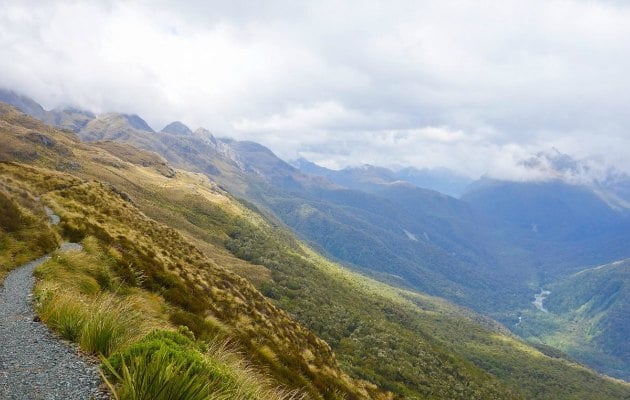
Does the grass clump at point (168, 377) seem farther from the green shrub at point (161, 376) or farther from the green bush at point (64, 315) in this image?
the green bush at point (64, 315)

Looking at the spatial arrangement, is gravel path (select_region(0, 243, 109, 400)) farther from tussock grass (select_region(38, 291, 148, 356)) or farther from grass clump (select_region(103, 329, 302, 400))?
grass clump (select_region(103, 329, 302, 400))

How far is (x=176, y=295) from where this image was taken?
2400cm

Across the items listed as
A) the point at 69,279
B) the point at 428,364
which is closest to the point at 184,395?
the point at 69,279

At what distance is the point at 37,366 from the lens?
920 cm

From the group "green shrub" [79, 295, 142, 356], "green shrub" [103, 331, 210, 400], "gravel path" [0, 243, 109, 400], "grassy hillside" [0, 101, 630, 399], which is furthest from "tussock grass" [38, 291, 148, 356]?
"grassy hillside" [0, 101, 630, 399]

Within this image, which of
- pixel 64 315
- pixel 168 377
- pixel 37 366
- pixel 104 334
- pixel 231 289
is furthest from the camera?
pixel 231 289

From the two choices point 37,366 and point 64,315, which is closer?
point 37,366

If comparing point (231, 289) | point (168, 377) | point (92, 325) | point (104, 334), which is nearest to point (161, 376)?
point (168, 377)

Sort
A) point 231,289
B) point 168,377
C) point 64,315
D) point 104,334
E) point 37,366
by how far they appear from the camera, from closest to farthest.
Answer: point 168,377 → point 37,366 → point 104,334 → point 64,315 → point 231,289

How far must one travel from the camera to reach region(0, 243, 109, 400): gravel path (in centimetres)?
809

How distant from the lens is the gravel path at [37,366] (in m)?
8.09

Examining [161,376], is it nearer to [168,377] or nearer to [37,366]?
[168,377]

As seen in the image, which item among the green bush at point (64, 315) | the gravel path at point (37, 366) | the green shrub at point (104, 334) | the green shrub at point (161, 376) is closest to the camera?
the green shrub at point (161, 376)

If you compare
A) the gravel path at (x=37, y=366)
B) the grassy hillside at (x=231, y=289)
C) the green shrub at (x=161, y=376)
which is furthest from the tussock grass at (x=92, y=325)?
the grassy hillside at (x=231, y=289)
